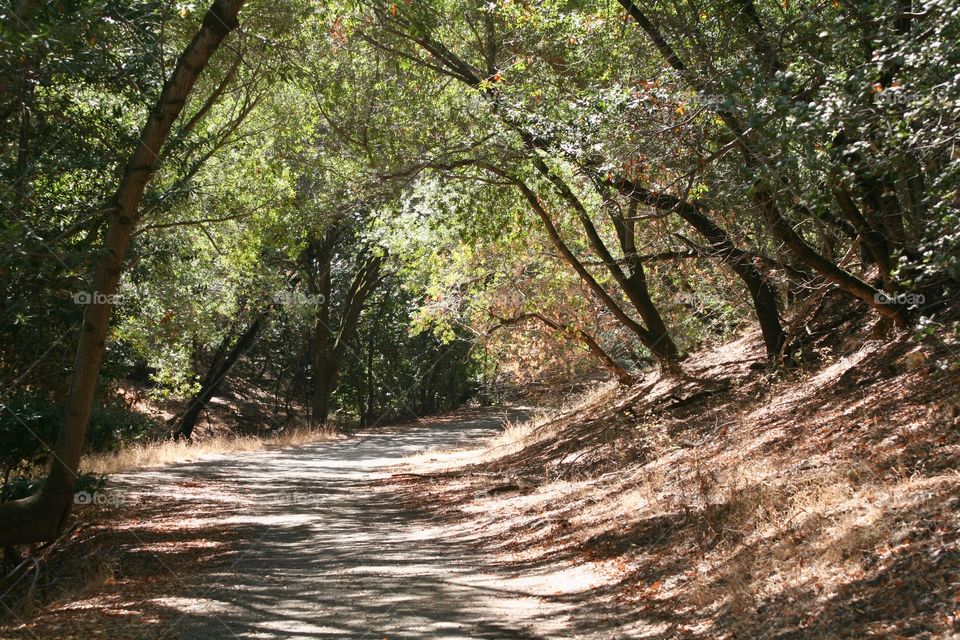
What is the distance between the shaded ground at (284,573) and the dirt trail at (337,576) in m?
0.02

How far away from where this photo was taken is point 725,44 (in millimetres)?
9945

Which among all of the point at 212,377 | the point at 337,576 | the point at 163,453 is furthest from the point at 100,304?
the point at 212,377

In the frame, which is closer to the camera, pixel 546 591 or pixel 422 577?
pixel 546 591

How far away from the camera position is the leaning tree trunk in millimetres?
9945

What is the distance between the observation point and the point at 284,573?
9125 mm

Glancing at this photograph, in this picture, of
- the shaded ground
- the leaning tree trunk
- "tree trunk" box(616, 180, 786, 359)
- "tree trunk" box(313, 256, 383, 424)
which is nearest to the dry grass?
the shaded ground

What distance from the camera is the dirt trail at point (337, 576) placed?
6934 millimetres

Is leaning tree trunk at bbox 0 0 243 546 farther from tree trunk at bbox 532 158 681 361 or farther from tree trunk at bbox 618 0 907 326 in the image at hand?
tree trunk at bbox 532 158 681 361

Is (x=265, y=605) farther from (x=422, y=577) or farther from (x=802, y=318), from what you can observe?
(x=802, y=318)

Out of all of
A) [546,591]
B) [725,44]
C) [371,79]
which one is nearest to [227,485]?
[371,79]

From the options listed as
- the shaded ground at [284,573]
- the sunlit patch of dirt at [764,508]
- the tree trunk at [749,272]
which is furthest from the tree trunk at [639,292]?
the shaded ground at [284,573]

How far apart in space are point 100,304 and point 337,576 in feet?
13.2

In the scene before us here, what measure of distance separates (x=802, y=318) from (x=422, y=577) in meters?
7.47

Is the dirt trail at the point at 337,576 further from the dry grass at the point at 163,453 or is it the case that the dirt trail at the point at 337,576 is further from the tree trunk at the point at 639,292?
the tree trunk at the point at 639,292
